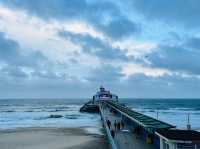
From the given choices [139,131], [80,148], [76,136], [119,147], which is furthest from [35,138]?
[119,147]

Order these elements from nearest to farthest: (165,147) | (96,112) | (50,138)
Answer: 1. (165,147)
2. (50,138)
3. (96,112)

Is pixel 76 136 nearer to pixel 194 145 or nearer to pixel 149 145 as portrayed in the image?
pixel 149 145

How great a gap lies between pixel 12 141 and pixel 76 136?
7032 millimetres

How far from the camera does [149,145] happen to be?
27.4 m

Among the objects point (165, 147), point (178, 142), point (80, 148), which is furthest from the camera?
point (80, 148)

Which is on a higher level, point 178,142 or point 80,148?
point 178,142

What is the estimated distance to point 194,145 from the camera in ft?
61.3

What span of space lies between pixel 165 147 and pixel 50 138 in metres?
19.9

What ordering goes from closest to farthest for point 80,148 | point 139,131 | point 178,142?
1. point 178,142
2. point 80,148
3. point 139,131

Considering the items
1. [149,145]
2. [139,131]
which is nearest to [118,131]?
[139,131]

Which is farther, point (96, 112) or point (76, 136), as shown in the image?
point (96, 112)

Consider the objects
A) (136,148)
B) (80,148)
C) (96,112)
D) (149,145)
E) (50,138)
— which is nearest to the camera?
(136,148)

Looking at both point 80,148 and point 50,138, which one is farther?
point 50,138

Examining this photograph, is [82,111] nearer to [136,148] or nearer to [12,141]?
[12,141]
